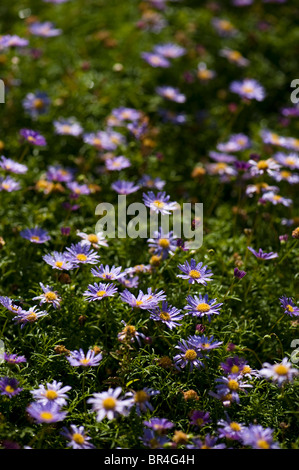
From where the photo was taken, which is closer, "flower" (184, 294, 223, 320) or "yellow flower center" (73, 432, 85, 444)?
"yellow flower center" (73, 432, 85, 444)

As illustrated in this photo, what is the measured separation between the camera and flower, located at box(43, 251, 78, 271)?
7.83 ft

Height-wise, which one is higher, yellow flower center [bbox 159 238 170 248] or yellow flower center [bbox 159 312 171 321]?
yellow flower center [bbox 159 238 170 248]

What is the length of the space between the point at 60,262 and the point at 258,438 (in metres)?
1.09

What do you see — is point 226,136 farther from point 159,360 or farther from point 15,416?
point 15,416

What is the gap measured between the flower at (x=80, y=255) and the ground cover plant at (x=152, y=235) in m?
0.01

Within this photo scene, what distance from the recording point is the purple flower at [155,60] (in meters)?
3.82

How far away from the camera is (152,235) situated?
2.67m

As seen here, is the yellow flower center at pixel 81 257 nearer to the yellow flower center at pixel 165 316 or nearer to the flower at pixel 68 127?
the yellow flower center at pixel 165 316

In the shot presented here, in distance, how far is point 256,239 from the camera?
3021mm

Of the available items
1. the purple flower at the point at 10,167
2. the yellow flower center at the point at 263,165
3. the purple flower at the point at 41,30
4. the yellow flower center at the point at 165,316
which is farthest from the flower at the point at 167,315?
the purple flower at the point at 41,30

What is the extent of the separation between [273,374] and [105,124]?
82.4 inches

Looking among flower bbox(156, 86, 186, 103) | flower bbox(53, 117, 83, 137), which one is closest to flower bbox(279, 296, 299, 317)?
flower bbox(53, 117, 83, 137)

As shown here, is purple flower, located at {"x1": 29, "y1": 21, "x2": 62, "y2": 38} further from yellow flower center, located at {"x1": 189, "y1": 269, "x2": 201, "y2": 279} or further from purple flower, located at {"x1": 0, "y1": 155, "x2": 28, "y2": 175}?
yellow flower center, located at {"x1": 189, "y1": 269, "x2": 201, "y2": 279}
